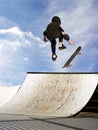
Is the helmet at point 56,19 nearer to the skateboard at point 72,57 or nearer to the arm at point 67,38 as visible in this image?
the arm at point 67,38

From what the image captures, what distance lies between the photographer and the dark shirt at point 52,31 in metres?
8.81

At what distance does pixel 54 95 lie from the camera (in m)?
11.0

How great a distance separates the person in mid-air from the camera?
8.76 meters

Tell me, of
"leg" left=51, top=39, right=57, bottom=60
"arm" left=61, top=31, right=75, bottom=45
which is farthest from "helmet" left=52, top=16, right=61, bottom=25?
"leg" left=51, top=39, right=57, bottom=60

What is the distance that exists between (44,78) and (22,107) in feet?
6.11

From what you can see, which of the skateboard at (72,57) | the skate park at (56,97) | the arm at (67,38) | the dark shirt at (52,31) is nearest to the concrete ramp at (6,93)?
the skate park at (56,97)

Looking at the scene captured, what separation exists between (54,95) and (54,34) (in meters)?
2.93

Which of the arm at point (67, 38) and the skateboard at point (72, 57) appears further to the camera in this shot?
the skateboard at point (72, 57)

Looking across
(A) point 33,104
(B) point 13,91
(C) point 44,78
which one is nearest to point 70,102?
(A) point 33,104

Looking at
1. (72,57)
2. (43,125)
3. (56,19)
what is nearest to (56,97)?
(72,57)

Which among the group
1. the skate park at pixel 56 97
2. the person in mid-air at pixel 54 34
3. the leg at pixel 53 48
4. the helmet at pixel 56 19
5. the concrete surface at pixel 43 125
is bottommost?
the concrete surface at pixel 43 125

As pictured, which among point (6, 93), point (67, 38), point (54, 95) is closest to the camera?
point (67, 38)

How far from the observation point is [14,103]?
11.5 m

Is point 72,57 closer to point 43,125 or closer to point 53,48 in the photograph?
point 53,48
